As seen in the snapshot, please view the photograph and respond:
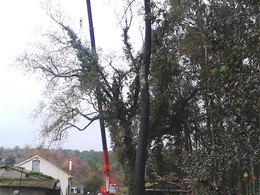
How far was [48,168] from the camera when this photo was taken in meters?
42.5

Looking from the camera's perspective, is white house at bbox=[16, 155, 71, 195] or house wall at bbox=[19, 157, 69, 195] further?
house wall at bbox=[19, 157, 69, 195]

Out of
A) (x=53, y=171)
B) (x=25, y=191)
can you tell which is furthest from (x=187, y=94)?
(x=53, y=171)

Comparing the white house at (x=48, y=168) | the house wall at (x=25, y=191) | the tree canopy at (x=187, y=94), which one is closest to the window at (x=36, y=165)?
the white house at (x=48, y=168)

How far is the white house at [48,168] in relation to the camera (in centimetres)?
4056

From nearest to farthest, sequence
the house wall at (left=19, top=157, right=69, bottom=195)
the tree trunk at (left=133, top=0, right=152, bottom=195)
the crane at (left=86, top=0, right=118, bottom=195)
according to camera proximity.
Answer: the tree trunk at (left=133, top=0, right=152, bottom=195), the crane at (left=86, top=0, right=118, bottom=195), the house wall at (left=19, top=157, right=69, bottom=195)

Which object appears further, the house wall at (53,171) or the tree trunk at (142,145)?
the house wall at (53,171)

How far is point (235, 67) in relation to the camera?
5164mm

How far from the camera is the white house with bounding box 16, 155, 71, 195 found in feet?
133

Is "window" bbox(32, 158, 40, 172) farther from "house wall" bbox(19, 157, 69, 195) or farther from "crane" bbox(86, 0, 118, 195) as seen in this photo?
"crane" bbox(86, 0, 118, 195)

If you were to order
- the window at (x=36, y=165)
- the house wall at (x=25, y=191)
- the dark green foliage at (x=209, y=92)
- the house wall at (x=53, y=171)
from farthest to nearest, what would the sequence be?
the window at (x=36, y=165), the house wall at (x=53, y=171), the house wall at (x=25, y=191), the dark green foliage at (x=209, y=92)

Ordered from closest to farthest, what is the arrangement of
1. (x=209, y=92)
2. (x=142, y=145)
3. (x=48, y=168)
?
1. (x=209, y=92)
2. (x=142, y=145)
3. (x=48, y=168)

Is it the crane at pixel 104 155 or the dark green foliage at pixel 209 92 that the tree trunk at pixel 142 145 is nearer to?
the dark green foliage at pixel 209 92

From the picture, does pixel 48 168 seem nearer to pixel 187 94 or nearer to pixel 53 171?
pixel 53 171

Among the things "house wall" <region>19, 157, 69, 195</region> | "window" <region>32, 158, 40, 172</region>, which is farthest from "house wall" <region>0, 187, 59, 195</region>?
"window" <region>32, 158, 40, 172</region>
